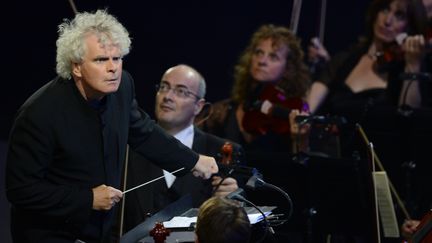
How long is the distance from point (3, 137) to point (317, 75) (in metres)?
1.97

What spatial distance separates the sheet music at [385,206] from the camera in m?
4.01

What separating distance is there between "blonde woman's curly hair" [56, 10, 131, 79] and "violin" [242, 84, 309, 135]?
1752mm

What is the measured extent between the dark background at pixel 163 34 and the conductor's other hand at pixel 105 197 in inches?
90.9

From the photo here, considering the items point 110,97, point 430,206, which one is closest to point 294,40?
point 430,206

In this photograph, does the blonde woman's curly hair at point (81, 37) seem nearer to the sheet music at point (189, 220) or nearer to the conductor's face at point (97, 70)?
the conductor's face at point (97, 70)

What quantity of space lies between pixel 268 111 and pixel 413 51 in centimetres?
88

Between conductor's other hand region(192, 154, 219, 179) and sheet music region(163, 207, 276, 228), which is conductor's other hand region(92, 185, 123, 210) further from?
conductor's other hand region(192, 154, 219, 179)

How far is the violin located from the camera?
16.3 ft

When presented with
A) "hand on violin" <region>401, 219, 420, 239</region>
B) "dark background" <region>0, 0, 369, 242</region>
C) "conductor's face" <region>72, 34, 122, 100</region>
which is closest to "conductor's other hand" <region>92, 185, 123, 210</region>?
"conductor's face" <region>72, 34, 122, 100</region>

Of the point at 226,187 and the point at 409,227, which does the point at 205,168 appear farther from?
the point at 409,227

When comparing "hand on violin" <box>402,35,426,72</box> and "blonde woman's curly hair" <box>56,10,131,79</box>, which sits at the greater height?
"blonde woman's curly hair" <box>56,10,131,79</box>

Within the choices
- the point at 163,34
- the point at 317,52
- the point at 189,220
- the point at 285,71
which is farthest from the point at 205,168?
the point at 163,34

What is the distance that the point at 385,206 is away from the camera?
13.3 feet

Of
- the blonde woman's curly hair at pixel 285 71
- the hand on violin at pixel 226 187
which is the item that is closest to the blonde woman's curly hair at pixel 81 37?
the hand on violin at pixel 226 187
